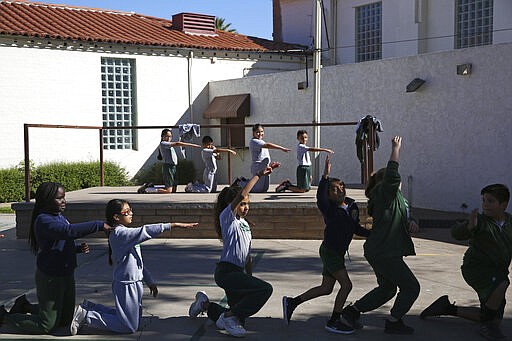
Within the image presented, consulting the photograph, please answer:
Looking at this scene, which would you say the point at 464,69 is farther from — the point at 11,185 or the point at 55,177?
the point at 11,185

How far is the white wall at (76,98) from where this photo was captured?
18656 millimetres

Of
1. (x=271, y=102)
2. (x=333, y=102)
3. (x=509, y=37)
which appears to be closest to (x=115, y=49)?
(x=271, y=102)

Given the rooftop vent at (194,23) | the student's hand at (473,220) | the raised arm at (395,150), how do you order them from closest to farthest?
1. the student's hand at (473,220)
2. the raised arm at (395,150)
3. the rooftop vent at (194,23)

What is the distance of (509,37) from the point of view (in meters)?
16.9

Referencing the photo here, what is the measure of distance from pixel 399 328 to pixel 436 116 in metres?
9.45

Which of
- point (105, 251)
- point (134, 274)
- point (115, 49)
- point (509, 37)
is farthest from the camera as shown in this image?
point (115, 49)

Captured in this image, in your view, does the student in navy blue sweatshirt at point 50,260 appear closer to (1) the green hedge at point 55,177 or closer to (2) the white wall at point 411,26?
(1) the green hedge at point 55,177

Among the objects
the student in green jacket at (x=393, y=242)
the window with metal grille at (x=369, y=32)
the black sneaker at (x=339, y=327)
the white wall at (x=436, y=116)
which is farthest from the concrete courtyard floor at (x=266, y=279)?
the window with metal grille at (x=369, y=32)

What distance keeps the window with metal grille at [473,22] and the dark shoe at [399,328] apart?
1356cm

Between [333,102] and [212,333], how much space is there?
12.0 metres

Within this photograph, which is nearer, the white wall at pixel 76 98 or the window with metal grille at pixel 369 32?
the white wall at pixel 76 98

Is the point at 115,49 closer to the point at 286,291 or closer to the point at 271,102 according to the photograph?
the point at 271,102

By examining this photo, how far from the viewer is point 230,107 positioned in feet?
67.4

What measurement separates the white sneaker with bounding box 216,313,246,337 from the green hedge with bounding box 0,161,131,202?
12.9 m
